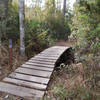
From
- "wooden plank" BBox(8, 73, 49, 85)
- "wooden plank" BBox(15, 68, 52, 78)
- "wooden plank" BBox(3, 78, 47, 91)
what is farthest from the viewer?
"wooden plank" BBox(15, 68, 52, 78)

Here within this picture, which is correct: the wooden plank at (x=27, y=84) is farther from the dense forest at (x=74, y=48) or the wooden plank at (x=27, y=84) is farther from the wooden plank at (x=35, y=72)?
the wooden plank at (x=35, y=72)

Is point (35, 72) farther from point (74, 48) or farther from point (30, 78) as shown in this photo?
point (74, 48)

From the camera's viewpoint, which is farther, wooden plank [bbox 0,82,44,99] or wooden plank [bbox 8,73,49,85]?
wooden plank [bbox 8,73,49,85]

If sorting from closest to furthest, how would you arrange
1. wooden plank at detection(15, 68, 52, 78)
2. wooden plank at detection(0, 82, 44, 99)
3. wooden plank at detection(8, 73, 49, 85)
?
wooden plank at detection(0, 82, 44, 99) < wooden plank at detection(8, 73, 49, 85) < wooden plank at detection(15, 68, 52, 78)

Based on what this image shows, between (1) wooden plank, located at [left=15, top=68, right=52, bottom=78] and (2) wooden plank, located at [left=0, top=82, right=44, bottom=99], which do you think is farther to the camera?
(1) wooden plank, located at [left=15, top=68, right=52, bottom=78]

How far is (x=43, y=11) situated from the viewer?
1188 cm

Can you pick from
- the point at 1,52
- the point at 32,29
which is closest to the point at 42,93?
the point at 1,52

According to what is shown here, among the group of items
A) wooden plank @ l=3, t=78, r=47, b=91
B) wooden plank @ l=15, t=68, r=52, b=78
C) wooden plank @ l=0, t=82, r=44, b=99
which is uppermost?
wooden plank @ l=15, t=68, r=52, b=78

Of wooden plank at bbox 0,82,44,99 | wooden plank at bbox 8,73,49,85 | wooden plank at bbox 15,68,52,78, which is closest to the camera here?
wooden plank at bbox 0,82,44,99

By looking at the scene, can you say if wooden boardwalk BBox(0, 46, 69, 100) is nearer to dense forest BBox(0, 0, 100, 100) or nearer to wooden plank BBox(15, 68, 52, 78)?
wooden plank BBox(15, 68, 52, 78)

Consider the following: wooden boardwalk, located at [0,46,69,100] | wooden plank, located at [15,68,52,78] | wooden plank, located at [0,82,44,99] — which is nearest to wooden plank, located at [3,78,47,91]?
wooden boardwalk, located at [0,46,69,100]

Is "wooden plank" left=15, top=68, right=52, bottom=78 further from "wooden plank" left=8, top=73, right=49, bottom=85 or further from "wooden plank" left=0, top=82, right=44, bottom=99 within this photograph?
"wooden plank" left=0, top=82, right=44, bottom=99

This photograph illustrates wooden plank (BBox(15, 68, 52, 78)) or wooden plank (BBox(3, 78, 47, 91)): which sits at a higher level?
wooden plank (BBox(15, 68, 52, 78))

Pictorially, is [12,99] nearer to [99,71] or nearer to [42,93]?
[42,93]
